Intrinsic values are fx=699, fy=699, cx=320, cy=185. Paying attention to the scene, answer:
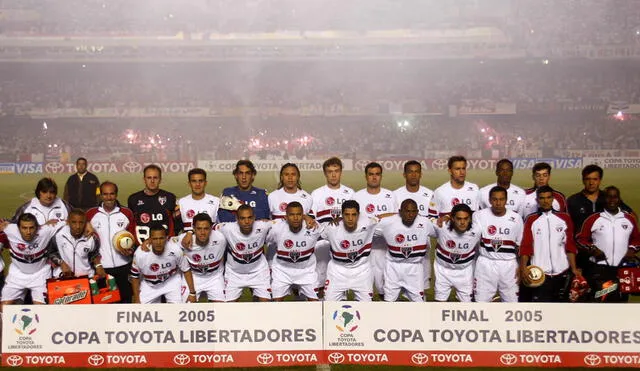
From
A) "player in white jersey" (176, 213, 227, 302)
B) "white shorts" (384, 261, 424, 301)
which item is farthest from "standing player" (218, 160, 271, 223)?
"white shorts" (384, 261, 424, 301)

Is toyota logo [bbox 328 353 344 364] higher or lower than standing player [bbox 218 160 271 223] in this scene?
lower

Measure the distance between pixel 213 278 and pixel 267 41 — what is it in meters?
42.6

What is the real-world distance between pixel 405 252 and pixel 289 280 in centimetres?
138

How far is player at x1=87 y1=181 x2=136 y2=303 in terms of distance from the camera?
26.1 feet

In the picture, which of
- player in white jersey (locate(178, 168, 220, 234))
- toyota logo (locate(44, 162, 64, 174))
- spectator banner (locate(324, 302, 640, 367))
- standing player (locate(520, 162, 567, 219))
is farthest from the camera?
toyota logo (locate(44, 162, 64, 174))

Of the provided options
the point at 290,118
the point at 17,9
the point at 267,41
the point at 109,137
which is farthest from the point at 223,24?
the point at 17,9

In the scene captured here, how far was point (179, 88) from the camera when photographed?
51781 mm

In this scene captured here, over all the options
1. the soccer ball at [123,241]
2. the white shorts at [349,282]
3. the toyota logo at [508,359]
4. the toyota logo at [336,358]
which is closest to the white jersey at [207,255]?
the soccer ball at [123,241]

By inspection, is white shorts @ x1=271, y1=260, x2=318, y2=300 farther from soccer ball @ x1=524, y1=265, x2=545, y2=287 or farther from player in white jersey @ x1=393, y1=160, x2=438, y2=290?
soccer ball @ x1=524, y1=265, x2=545, y2=287

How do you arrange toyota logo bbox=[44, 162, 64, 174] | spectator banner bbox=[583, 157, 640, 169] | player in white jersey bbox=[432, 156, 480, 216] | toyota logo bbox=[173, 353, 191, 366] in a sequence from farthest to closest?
1. spectator banner bbox=[583, 157, 640, 169]
2. toyota logo bbox=[44, 162, 64, 174]
3. player in white jersey bbox=[432, 156, 480, 216]
4. toyota logo bbox=[173, 353, 191, 366]

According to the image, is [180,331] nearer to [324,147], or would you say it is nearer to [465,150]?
[465,150]

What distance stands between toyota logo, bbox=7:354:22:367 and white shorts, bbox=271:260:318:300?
9.11 ft

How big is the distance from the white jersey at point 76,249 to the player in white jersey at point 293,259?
1.98 metres

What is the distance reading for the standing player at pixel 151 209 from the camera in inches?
320
